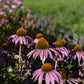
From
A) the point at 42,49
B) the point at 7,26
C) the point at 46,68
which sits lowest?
the point at 46,68

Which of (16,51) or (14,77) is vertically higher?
(16,51)

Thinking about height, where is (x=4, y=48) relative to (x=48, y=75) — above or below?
above

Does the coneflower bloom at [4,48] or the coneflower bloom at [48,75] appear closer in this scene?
the coneflower bloom at [48,75]

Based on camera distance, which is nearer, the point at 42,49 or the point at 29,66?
the point at 42,49

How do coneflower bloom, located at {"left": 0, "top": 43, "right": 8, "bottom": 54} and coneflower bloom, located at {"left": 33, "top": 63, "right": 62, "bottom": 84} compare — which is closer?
coneflower bloom, located at {"left": 33, "top": 63, "right": 62, "bottom": 84}

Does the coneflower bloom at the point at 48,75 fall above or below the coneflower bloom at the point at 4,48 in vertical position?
below

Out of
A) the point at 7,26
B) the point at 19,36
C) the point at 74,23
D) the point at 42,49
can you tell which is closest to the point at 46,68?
the point at 42,49

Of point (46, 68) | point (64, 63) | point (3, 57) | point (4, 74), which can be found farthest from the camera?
point (3, 57)

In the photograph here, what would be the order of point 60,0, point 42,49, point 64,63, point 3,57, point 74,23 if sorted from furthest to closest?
1. point 60,0
2. point 74,23
3. point 3,57
4. point 64,63
5. point 42,49

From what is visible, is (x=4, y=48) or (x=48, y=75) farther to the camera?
(x=4, y=48)

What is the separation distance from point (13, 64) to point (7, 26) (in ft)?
9.27

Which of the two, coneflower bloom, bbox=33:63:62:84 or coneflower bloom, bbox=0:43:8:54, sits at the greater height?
coneflower bloom, bbox=0:43:8:54

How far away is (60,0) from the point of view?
51.1ft

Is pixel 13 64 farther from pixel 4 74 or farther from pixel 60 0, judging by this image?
pixel 60 0
